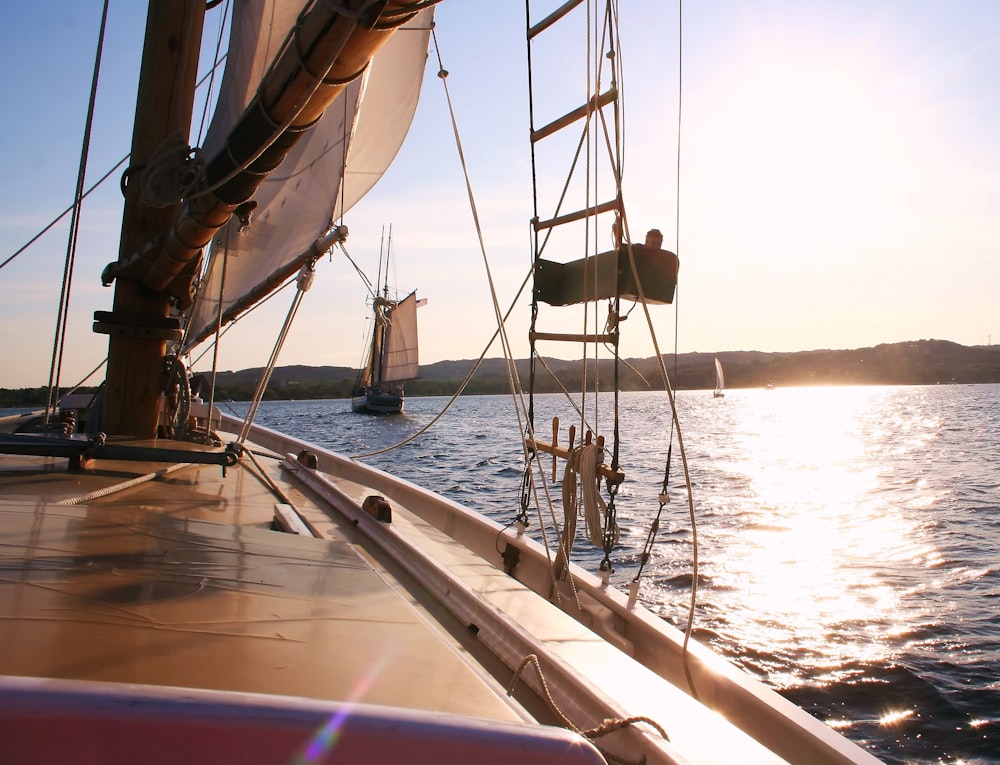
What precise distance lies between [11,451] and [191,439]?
5.44ft

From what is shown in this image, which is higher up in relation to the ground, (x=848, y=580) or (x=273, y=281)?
(x=273, y=281)

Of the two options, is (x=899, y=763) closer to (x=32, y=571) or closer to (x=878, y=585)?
(x=878, y=585)

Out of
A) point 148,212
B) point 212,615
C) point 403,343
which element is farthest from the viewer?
point 403,343

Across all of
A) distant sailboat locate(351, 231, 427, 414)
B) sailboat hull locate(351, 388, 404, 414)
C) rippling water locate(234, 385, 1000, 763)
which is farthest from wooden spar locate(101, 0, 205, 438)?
sailboat hull locate(351, 388, 404, 414)

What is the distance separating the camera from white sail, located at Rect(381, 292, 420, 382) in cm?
5306

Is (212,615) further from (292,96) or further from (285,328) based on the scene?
(285,328)

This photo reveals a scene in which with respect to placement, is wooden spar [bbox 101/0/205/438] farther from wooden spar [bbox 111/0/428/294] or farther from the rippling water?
the rippling water

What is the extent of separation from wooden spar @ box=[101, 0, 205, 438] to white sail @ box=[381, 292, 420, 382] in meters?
48.0

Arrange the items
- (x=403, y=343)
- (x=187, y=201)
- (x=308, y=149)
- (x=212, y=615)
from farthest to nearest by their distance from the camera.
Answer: (x=403, y=343), (x=308, y=149), (x=187, y=201), (x=212, y=615)

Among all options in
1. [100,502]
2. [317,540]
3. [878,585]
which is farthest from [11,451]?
[878,585]

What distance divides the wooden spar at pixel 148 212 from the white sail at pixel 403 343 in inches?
1888

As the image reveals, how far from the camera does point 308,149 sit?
17.6 feet

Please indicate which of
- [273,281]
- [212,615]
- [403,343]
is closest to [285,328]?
[273,281]

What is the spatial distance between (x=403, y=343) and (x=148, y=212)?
166 feet
